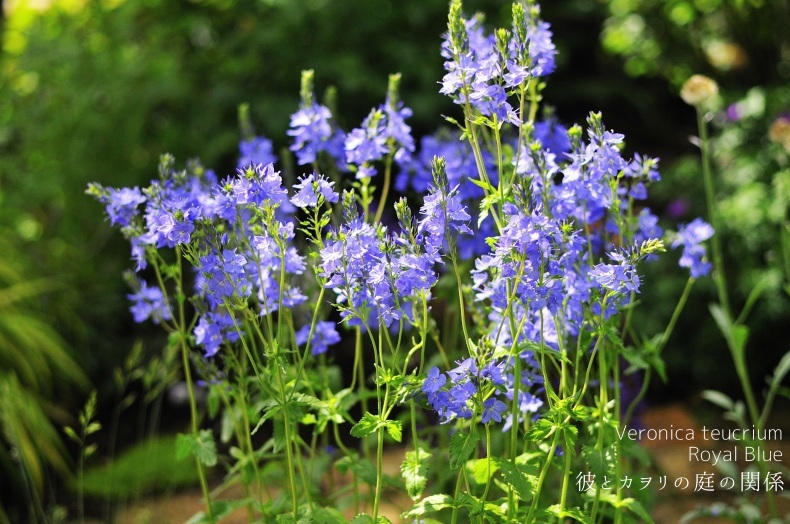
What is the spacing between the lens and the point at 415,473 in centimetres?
175

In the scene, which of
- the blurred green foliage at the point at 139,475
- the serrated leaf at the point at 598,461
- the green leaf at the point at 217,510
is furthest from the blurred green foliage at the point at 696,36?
the green leaf at the point at 217,510

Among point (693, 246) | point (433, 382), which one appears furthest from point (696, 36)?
point (433, 382)

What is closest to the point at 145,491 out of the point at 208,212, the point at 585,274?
the point at 208,212

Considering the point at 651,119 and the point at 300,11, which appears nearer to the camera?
the point at 300,11

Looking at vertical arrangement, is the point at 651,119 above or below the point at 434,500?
above

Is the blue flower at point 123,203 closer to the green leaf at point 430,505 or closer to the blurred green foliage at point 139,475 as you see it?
the green leaf at point 430,505

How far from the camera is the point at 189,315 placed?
3762mm

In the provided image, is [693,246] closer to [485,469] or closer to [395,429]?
[485,469]

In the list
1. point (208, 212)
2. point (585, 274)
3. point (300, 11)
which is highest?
point (300, 11)

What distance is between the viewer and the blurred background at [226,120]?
391 centimetres

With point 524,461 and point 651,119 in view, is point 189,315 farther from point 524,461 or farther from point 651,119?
point 651,119

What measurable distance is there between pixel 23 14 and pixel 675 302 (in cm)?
458

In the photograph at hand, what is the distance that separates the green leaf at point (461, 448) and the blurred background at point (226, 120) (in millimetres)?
2294

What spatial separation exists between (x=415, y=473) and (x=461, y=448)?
172 millimetres
